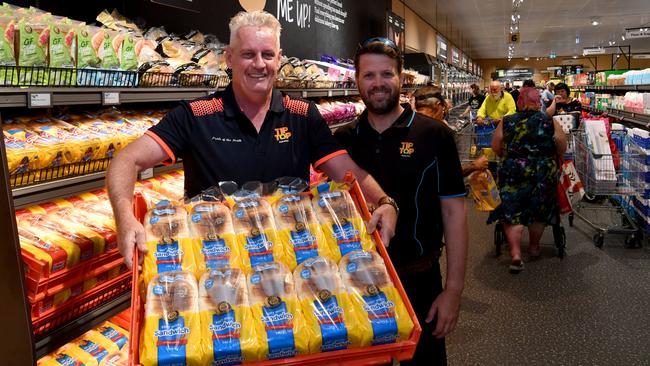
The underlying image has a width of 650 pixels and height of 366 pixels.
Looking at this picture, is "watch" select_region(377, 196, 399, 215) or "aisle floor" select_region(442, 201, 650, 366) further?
"aisle floor" select_region(442, 201, 650, 366)

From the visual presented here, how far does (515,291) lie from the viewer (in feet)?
14.7

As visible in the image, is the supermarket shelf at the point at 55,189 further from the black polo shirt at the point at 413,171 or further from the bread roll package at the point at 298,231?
the black polo shirt at the point at 413,171

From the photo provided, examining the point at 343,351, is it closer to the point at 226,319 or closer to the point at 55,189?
the point at 226,319

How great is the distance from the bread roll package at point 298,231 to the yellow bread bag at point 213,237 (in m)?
0.14

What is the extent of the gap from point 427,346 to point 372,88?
3.66ft

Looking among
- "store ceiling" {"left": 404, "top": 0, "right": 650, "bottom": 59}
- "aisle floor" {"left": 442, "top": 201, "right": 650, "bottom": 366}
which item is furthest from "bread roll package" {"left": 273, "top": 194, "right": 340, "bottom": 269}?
"store ceiling" {"left": 404, "top": 0, "right": 650, "bottom": 59}

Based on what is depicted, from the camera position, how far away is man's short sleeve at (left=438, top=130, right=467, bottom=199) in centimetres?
213

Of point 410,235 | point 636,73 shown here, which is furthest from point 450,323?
point 636,73

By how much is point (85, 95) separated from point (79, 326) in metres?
0.90

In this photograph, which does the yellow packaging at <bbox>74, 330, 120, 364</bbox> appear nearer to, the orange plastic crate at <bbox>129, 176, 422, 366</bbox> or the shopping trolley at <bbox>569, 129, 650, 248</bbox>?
the orange plastic crate at <bbox>129, 176, 422, 366</bbox>

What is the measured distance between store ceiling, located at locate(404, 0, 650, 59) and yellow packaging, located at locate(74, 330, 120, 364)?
12.0 m

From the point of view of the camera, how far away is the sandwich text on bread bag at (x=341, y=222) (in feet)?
4.81

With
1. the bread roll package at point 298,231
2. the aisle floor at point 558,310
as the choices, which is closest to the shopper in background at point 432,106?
the aisle floor at point 558,310

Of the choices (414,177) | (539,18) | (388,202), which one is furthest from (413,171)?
(539,18)
